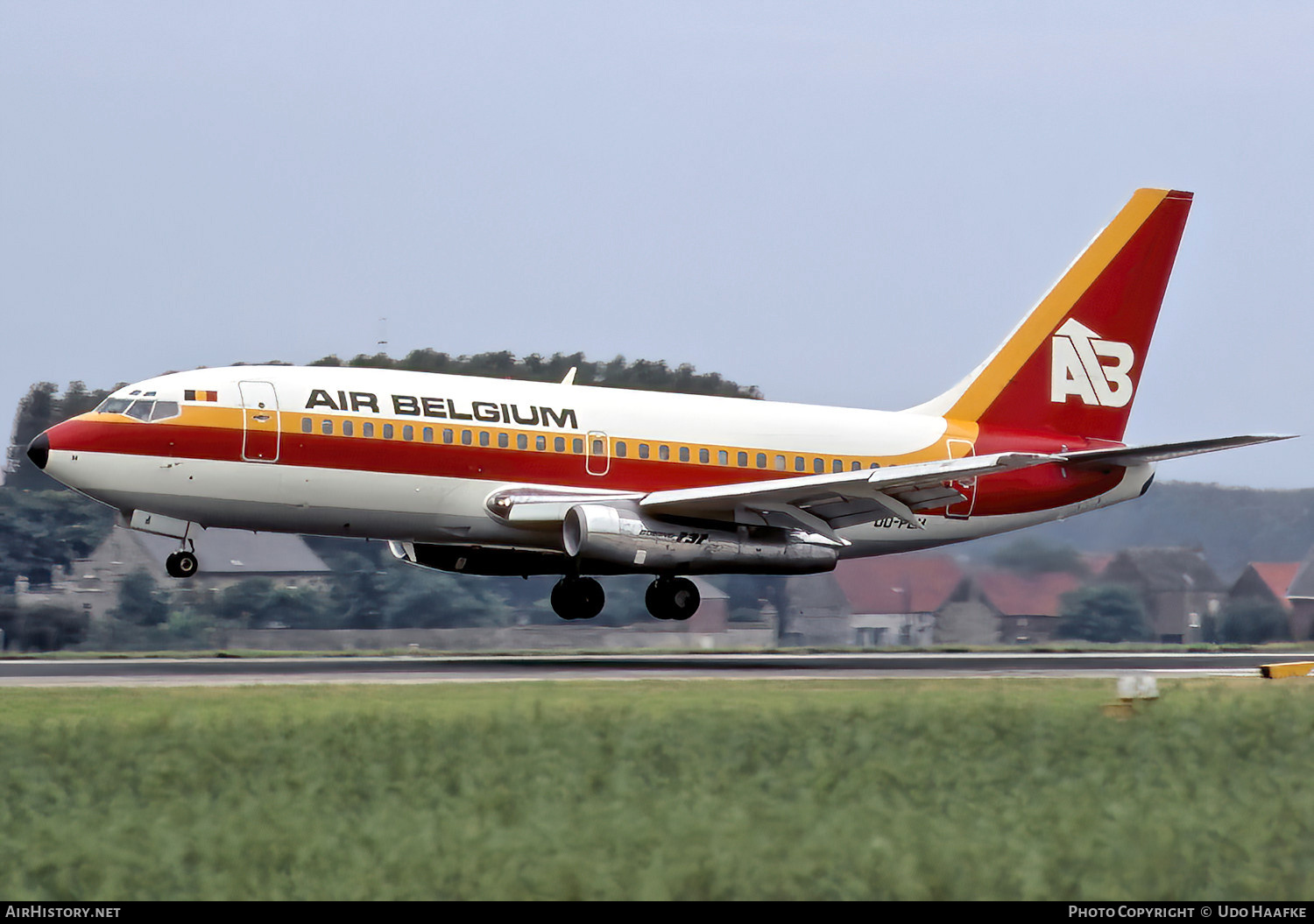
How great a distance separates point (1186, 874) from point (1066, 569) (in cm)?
2869

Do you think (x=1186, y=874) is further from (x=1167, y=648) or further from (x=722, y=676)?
(x=1167, y=648)

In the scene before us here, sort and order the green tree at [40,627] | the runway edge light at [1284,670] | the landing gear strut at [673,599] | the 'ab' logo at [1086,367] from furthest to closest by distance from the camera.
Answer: the green tree at [40,627]
the 'ab' logo at [1086,367]
the landing gear strut at [673,599]
the runway edge light at [1284,670]

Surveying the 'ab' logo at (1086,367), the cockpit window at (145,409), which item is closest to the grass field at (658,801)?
the cockpit window at (145,409)

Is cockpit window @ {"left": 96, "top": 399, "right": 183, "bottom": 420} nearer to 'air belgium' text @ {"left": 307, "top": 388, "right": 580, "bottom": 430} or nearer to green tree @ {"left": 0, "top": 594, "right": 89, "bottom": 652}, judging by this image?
'air belgium' text @ {"left": 307, "top": 388, "right": 580, "bottom": 430}

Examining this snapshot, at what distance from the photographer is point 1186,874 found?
9.98 metres

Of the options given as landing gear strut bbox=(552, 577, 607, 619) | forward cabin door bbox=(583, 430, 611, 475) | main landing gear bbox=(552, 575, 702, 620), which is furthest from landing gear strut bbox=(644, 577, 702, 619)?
forward cabin door bbox=(583, 430, 611, 475)

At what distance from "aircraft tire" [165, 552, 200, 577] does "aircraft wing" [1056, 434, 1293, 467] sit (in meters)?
16.1

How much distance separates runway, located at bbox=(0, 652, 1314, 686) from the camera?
25428 millimetres

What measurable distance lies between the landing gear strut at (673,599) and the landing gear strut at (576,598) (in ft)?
4.60

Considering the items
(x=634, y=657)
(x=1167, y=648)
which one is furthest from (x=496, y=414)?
(x=1167, y=648)

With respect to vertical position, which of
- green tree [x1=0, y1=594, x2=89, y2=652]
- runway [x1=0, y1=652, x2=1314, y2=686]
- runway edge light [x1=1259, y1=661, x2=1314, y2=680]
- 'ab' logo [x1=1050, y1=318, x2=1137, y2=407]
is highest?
'ab' logo [x1=1050, y1=318, x2=1137, y2=407]

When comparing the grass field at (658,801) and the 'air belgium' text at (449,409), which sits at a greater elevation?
the 'air belgium' text at (449,409)

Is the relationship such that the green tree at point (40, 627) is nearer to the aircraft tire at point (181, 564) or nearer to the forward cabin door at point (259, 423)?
the aircraft tire at point (181, 564)

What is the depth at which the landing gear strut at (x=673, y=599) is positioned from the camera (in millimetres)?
32312
